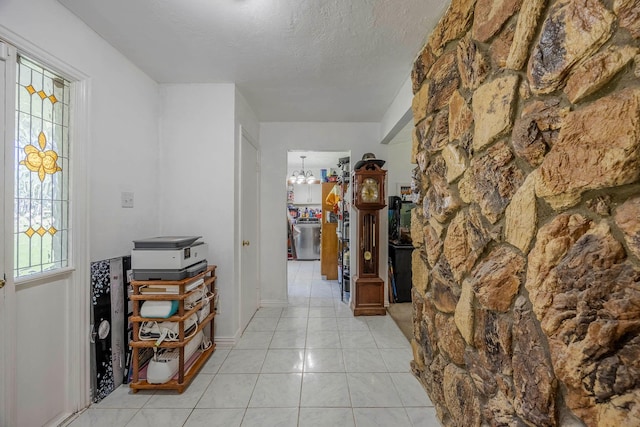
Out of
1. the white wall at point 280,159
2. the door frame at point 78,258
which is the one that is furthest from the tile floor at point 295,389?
the white wall at point 280,159

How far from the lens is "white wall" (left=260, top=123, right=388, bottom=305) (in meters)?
3.46

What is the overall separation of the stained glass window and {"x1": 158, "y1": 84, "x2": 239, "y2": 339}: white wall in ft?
2.64

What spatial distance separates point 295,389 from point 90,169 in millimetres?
2020

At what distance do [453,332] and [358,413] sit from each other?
0.82 meters

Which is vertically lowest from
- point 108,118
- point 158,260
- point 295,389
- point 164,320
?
point 295,389

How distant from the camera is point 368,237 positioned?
10.7ft

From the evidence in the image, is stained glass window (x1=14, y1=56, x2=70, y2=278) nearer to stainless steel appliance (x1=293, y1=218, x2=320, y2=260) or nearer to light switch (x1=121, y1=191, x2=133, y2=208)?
light switch (x1=121, y1=191, x2=133, y2=208)

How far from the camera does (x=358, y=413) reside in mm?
1664

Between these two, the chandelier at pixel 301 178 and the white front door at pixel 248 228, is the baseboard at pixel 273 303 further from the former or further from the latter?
the chandelier at pixel 301 178

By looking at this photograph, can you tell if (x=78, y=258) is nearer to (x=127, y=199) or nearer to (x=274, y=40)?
(x=127, y=199)

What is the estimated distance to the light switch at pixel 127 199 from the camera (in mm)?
2012

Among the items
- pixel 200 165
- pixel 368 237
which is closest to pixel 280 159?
pixel 200 165

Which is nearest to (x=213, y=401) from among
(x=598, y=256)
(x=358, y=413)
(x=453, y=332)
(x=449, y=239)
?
(x=358, y=413)

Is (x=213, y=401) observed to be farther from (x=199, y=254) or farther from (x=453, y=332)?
(x=453, y=332)
